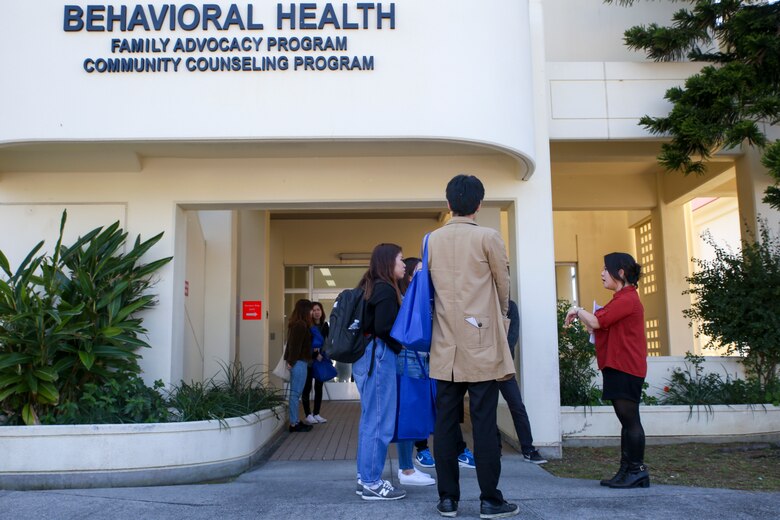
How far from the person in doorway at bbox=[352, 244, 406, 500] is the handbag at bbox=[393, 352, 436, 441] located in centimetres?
11

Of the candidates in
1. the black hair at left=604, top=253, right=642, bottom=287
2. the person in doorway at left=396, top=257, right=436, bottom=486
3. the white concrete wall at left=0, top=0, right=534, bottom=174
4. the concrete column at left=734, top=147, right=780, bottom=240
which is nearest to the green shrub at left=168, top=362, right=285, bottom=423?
the person in doorway at left=396, top=257, right=436, bottom=486

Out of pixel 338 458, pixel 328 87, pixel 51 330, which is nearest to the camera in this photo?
pixel 51 330

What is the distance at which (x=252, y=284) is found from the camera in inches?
451

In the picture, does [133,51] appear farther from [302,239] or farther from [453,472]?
[302,239]

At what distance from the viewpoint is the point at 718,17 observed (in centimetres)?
838

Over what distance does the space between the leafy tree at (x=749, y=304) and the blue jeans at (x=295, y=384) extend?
484cm

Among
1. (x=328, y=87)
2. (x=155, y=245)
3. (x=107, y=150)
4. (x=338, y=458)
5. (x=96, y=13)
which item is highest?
(x=96, y=13)

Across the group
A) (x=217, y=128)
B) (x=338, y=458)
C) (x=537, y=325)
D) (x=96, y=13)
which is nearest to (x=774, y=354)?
(x=537, y=325)

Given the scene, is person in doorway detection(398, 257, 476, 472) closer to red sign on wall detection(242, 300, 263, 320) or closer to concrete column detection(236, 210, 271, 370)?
concrete column detection(236, 210, 271, 370)

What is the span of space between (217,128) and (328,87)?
1077mm

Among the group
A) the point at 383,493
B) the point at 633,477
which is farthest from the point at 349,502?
the point at 633,477

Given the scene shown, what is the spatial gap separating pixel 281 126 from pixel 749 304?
5528 mm

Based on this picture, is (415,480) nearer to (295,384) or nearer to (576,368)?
(576,368)

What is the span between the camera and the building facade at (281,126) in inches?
255
